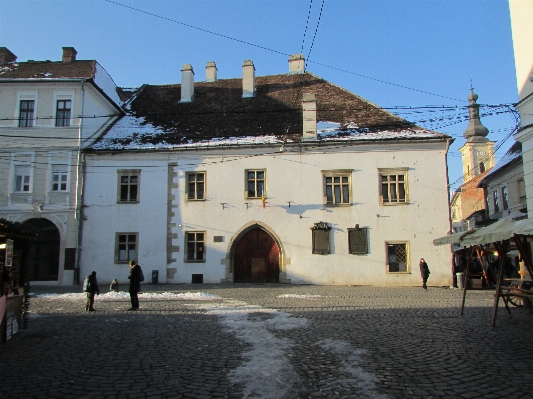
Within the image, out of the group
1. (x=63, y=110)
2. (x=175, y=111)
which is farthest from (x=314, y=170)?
(x=63, y=110)

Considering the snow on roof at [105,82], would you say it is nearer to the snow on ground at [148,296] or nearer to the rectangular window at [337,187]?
the snow on ground at [148,296]

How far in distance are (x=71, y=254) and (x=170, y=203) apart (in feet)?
19.4

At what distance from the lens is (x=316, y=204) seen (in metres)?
23.2

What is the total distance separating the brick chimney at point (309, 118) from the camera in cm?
2356

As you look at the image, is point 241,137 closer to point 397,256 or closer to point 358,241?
point 358,241

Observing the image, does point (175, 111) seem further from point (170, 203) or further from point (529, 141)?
point (529, 141)

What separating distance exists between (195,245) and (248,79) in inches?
462

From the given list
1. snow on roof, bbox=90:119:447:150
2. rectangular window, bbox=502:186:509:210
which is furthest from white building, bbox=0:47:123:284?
rectangular window, bbox=502:186:509:210

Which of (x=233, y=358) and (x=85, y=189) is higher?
(x=85, y=189)

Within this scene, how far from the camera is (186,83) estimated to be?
28.5 metres

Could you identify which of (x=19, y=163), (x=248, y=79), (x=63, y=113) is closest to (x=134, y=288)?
(x=19, y=163)

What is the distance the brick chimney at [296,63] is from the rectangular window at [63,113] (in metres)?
14.5

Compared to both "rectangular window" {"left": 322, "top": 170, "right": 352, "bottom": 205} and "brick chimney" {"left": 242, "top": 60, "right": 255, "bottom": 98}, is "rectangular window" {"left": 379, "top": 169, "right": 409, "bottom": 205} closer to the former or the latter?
"rectangular window" {"left": 322, "top": 170, "right": 352, "bottom": 205}

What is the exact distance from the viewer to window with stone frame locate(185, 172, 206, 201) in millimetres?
24125
